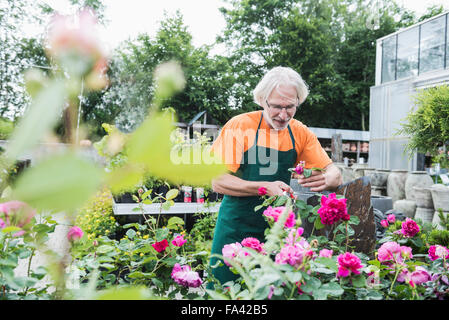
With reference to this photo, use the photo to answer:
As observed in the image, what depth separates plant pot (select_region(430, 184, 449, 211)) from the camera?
399 centimetres

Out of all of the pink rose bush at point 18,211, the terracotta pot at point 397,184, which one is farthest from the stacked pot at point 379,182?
the pink rose bush at point 18,211

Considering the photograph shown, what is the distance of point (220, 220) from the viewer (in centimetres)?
148

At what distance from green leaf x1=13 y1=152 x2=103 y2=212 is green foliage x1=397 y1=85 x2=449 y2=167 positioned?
3.55 metres

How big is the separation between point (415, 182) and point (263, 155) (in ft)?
13.3

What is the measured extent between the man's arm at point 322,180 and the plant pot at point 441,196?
11.3 ft

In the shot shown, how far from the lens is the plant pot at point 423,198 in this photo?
177 inches

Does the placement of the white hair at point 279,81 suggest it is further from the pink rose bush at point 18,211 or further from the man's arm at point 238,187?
the pink rose bush at point 18,211

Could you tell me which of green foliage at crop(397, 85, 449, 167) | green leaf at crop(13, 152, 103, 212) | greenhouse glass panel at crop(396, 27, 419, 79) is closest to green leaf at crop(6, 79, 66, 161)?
green leaf at crop(13, 152, 103, 212)

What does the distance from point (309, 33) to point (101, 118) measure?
52.7 feet

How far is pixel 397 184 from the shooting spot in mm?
5254

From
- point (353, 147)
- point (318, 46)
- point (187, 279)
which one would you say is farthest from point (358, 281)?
point (318, 46)

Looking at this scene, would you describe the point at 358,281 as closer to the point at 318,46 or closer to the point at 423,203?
the point at 423,203
